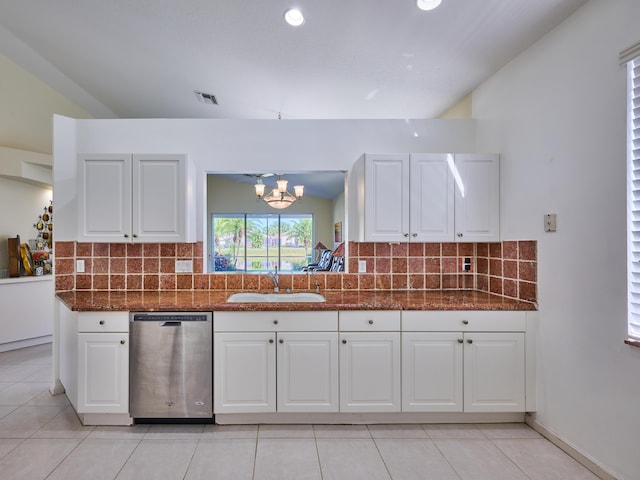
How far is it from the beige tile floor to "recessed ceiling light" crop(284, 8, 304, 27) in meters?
2.54

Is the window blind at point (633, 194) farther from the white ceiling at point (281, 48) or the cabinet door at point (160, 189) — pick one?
the cabinet door at point (160, 189)

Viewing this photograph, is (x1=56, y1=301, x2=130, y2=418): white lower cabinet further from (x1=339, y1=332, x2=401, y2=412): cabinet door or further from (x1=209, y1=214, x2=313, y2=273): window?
(x1=209, y1=214, x2=313, y2=273): window

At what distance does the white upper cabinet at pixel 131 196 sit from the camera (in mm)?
2531

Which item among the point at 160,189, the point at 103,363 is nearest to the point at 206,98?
the point at 160,189

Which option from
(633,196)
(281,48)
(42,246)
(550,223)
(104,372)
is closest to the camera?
(633,196)

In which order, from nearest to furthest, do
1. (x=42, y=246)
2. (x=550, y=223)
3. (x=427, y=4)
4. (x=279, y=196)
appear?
(x=427, y=4), (x=550, y=223), (x=42, y=246), (x=279, y=196)

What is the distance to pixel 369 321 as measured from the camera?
2.24m

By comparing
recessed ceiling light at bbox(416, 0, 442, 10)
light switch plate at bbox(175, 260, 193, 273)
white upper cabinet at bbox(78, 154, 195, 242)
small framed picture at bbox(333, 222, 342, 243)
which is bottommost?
light switch plate at bbox(175, 260, 193, 273)

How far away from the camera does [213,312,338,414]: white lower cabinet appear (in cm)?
222

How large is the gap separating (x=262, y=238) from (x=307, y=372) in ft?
12.5

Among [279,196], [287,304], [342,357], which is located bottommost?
[342,357]

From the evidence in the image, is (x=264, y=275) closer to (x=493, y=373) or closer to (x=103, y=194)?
(x=103, y=194)

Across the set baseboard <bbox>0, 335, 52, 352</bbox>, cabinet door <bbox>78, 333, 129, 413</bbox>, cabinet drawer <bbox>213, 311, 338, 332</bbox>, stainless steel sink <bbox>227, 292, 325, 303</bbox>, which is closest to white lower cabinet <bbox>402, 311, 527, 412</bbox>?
cabinet drawer <bbox>213, 311, 338, 332</bbox>

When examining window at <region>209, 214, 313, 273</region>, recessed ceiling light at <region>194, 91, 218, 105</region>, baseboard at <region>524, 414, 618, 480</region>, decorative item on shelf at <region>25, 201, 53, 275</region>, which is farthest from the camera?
window at <region>209, 214, 313, 273</region>
